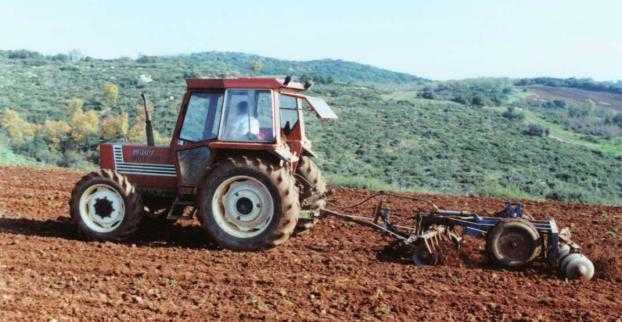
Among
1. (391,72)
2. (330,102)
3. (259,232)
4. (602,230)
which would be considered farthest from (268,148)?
(391,72)

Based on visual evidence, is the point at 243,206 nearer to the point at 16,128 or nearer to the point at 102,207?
the point at 102,207

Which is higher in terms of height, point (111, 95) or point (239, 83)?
point (111, 95)

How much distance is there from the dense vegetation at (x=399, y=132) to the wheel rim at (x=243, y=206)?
9.78m

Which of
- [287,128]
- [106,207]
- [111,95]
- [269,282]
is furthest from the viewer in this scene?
[111,95]

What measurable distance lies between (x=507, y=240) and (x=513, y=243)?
0.07 metres

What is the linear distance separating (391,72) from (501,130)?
7244 centimetres

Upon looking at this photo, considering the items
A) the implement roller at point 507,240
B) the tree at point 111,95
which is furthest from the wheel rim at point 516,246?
the tree at point 111,95

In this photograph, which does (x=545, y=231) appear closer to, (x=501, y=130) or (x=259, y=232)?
(x=259, y=232)

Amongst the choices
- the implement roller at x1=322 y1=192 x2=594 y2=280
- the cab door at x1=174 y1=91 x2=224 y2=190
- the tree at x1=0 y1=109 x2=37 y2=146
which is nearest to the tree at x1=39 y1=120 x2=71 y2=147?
the tree at x1=0 y1=109 x2=37 y2=146

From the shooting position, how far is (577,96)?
57188 mm

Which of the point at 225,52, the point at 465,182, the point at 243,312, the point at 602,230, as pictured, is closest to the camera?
the point at 243,312

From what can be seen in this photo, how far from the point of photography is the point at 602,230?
36.0 ft

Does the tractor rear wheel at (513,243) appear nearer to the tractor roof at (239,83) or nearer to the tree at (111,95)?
the tractor roof at (239,83)

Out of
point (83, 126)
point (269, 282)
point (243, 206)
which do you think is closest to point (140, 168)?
point (243, 206)
